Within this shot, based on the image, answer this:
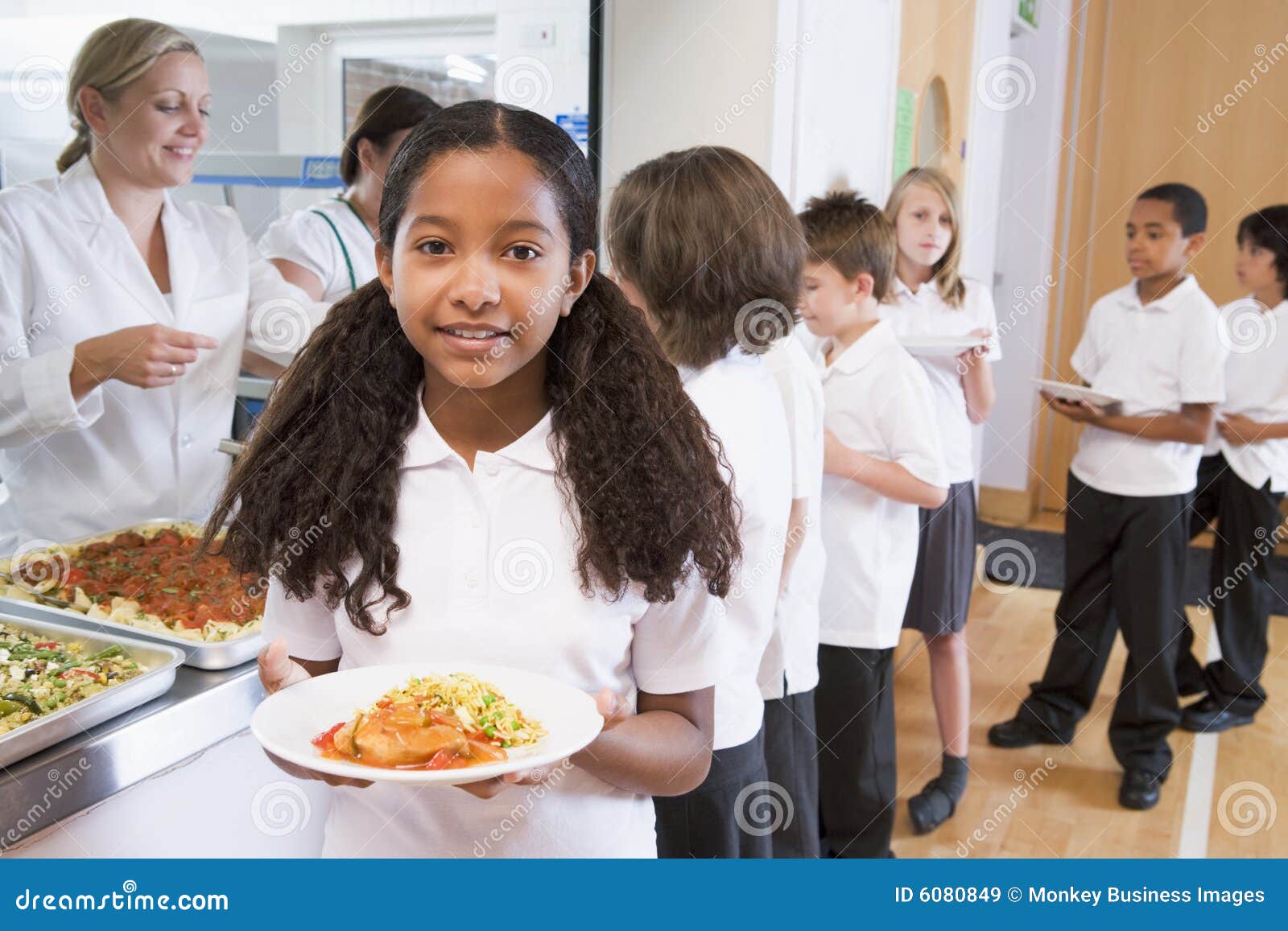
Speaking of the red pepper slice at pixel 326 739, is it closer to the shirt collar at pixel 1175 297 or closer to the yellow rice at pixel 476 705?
the yellow rice at pixel 476 705

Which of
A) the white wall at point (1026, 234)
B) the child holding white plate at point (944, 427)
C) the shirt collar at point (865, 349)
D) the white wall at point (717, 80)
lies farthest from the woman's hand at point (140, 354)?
the white wall at point (1026, 234)

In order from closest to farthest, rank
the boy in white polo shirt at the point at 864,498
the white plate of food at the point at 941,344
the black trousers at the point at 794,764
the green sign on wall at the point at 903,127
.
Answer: the black trousers at the point at 794,764 < the boy in white polo shirt at the point at 864,498 < the white plate of food at the point at 941,344 < the green sign on wall at the point at 903,127

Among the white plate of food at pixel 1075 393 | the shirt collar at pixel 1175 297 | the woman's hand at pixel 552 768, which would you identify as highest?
the shirt collar at pixel 1175 297

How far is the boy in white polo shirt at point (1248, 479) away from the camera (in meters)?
3.51

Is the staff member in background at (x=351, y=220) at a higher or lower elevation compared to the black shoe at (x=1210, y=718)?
higher

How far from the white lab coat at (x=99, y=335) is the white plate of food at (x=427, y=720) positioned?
1.04m

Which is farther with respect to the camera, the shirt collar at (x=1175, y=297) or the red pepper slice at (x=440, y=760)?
the shirt collar at (x=1175, y=297)

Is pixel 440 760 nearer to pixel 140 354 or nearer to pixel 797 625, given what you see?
pixel 140 354

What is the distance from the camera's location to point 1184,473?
314 cm

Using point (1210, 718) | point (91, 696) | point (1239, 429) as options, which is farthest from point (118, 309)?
point (1210, 718)

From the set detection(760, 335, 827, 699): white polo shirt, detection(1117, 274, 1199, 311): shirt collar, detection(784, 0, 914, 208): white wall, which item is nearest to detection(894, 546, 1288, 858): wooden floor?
detection(760, 335, 827, 699): white polo shirt

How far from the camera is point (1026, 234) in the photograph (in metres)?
5.99

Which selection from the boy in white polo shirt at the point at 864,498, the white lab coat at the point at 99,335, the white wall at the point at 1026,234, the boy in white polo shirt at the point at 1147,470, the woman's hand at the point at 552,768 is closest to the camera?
the woman's hand at the point at 552,768
